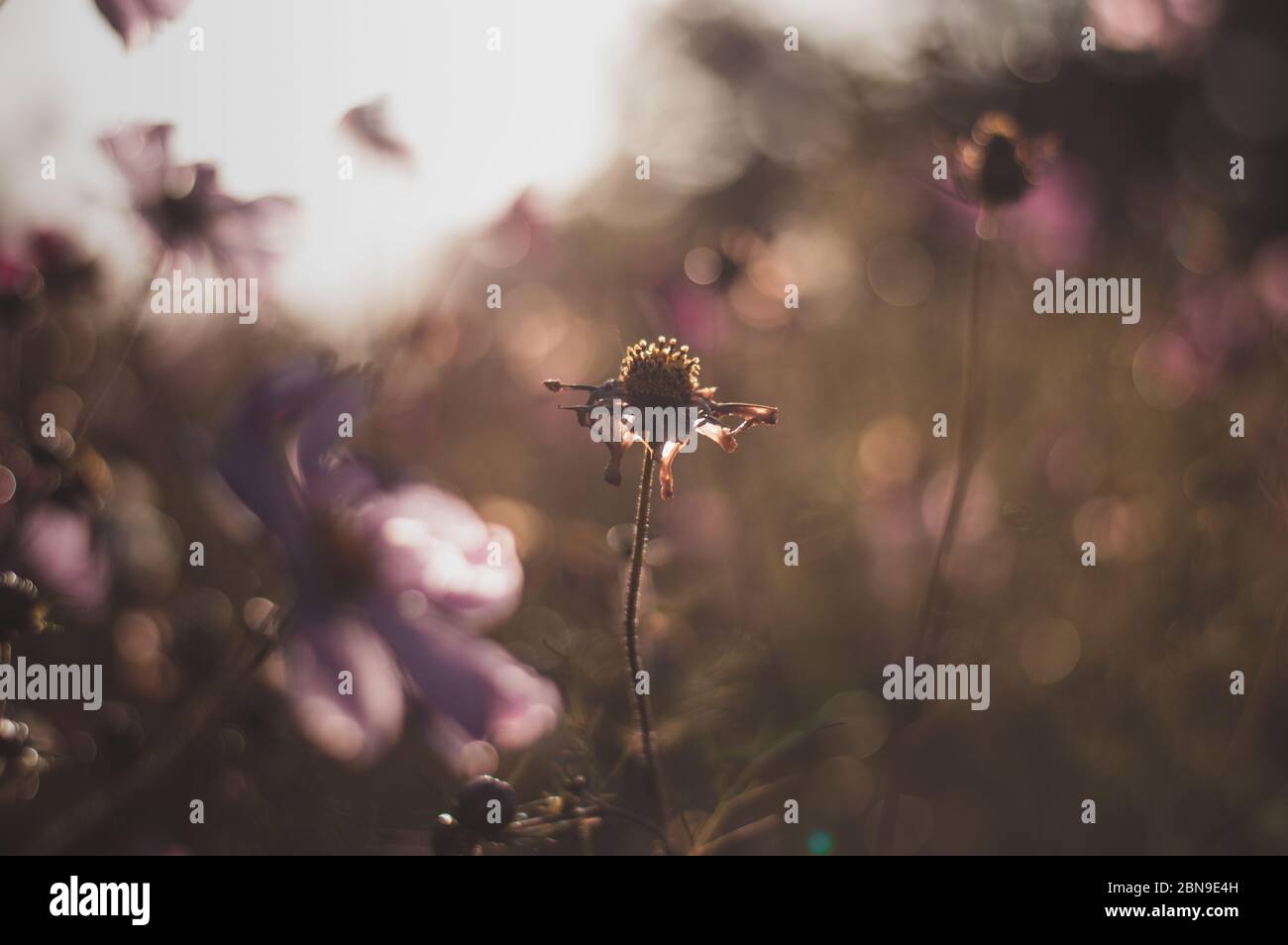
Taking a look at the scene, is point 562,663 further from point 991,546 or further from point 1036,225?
point 1036,225

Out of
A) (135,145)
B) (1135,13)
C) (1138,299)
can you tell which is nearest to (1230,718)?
(1138,299)

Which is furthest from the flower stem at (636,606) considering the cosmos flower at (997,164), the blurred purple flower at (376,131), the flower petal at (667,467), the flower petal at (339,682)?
the cosmos flower at (997,164)

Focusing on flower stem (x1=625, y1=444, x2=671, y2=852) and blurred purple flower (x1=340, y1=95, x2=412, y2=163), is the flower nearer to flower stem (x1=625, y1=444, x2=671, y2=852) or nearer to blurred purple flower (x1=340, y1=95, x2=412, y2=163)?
flower stem (x1=625, y1=444, x2=671, y2=852)

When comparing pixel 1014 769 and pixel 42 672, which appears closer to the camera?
pixel 42 672

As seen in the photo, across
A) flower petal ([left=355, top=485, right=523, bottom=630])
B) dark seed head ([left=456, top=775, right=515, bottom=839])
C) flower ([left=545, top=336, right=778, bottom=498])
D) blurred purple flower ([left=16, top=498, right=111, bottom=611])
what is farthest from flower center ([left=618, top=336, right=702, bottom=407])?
blurred purple flower ([left=16, top=498, right=111, bottom=611])

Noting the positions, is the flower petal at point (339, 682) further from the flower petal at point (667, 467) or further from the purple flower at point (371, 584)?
the flower petal at point (667, 467)
